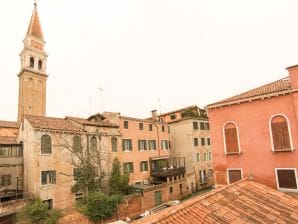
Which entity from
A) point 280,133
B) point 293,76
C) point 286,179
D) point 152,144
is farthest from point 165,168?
point 293,76

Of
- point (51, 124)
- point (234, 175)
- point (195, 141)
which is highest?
point (51, 124)

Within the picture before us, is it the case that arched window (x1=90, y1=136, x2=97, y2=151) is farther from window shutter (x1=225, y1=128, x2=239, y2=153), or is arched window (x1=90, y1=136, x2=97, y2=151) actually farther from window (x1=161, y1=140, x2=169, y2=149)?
window shutter (x1=225, y1=128, x2=239, y2=153)

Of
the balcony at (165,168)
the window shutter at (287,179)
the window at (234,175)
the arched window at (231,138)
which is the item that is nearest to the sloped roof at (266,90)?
the arched window at (231,138)

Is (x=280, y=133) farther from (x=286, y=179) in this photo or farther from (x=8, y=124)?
(x=8, y=124)

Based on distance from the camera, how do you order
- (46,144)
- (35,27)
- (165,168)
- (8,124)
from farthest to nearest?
(35,27), (8,124), (165,168), (46,144)

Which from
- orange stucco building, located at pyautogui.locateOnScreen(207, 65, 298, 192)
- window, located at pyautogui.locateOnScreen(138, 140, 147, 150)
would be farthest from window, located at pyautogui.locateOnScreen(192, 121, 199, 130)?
orange stucco building, located at pyautogui.locateOnScreen(207, 65, 298, 192)

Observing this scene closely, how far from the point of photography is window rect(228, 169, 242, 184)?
1797 cm

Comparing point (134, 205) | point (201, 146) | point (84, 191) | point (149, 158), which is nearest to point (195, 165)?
point (201, 146)

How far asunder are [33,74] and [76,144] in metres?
32.6

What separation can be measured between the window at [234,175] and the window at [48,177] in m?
17.5

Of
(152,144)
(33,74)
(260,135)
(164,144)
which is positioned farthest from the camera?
(33,74)

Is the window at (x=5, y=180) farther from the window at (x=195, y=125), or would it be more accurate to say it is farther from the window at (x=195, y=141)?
the window at (x=195, y=125)

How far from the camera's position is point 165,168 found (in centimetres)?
3412

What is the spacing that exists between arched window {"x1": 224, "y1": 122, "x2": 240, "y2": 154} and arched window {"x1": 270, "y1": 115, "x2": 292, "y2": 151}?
264cm
